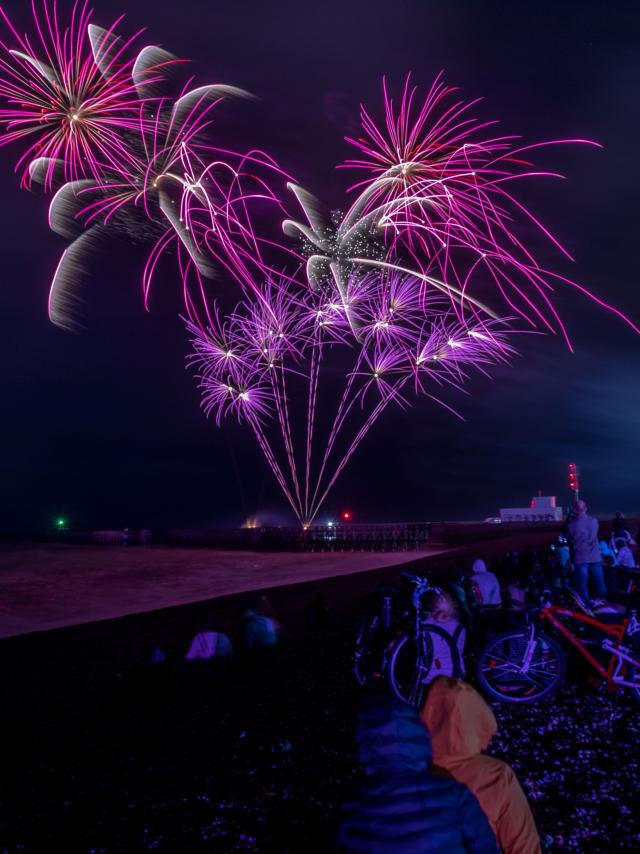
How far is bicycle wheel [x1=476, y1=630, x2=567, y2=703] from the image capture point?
684 cm

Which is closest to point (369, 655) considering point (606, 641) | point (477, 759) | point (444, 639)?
point (444, 639)

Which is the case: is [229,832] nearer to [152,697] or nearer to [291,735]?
[291,735]

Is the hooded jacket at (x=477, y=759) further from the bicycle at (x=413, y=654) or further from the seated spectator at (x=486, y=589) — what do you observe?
the seated spectator at (x=486, y=589)

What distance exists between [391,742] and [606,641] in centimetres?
542

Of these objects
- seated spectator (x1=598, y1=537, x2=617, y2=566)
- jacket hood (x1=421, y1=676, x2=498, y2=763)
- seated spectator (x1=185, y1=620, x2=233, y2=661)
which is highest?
seated spectator (x1=598, y1=537, x2=617, y2=566)

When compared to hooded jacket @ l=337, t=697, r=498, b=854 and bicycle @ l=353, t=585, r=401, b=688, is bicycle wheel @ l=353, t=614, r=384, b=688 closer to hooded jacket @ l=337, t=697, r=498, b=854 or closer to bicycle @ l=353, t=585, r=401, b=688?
bicycle @ l=353, t=585, r=401, b=688

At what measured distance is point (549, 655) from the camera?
697cm

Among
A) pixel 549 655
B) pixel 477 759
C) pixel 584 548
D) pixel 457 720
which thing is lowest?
pixel 549 655

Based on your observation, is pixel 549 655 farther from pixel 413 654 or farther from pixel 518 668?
pixel 413 654

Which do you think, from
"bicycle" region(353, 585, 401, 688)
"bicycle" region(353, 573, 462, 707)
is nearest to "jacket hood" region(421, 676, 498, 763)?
"bicycle" region(353, 573, 462, 707)

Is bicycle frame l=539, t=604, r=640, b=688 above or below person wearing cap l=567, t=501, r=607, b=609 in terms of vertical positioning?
below

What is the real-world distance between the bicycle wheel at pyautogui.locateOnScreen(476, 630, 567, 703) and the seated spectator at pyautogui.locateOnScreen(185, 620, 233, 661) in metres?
4.03

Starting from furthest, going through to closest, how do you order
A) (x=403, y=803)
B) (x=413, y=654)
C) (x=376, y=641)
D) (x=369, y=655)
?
(x=376, y=641) < (x=369, y=655) < (x=413, y=654) < (x=403, y=803)

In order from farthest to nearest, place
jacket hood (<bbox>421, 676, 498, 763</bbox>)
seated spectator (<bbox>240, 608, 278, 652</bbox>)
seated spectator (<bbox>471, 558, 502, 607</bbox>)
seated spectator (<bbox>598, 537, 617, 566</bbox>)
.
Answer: seated spectator (<bbox>598, 537, 617, 566</bbox>) < seated spectator (<bbox>471, 558, 502, 607</bbox>) < seated spectator (<bbox>240, 608, 278, 652</bbox>) < jacket hood (<bbox>421, 676, 498, 763</bbox>)
